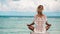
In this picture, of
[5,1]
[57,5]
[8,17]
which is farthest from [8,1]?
[57,5]

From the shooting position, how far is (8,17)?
28.9ft

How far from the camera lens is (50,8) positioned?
891 cm

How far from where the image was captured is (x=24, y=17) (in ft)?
28.8

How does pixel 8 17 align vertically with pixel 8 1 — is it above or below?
below

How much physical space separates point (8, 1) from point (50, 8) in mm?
1925

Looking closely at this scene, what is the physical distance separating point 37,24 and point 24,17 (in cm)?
628

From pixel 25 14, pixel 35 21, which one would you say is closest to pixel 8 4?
pixel 25 14

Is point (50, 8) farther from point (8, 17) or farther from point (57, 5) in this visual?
point (8, 17)

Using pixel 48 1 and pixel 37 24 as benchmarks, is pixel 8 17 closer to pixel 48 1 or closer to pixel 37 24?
pixel 48 1

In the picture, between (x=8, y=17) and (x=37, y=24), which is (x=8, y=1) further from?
(x=37, y=24)

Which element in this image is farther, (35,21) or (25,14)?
(25,14)

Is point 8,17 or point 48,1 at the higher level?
point 48,1

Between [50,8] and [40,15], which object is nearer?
[40,15]

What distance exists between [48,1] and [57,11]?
24.0 inches
